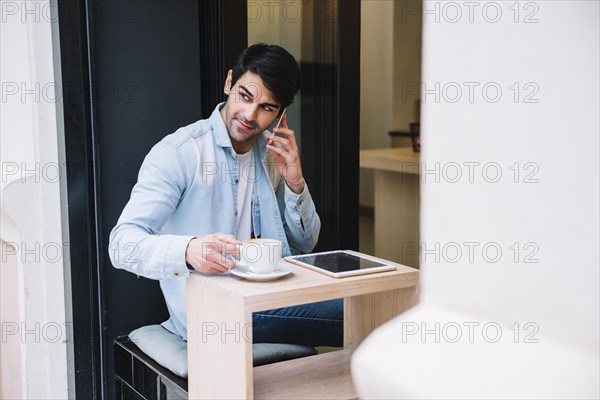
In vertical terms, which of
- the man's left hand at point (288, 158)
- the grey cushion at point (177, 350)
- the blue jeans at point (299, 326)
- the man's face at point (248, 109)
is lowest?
the grey cushion at point (177, 350)

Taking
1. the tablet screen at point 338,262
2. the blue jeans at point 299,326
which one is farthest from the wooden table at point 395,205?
the tablet screen at point 338,262

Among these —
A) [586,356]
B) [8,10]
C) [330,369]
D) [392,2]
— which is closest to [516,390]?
[586,356]

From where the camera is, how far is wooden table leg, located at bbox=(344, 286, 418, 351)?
1569 millimetres

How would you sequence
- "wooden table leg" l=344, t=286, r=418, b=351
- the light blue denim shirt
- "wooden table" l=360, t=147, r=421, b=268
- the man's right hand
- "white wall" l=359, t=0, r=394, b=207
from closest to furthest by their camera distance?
1. the man's right hand
2. "wooden table leg" l=344, t=286, r=418, b=351
3. the light blue denim shirt
4. "wooden table" l=360, t=147, r=421, b=268
5. "white wall" l=359, t=0, r=394, b=207

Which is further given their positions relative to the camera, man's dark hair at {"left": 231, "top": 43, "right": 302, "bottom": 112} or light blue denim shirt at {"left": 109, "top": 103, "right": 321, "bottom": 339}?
man's dark hair at {"left": 231, "top": 43, "right": 302, "bottom": 112}

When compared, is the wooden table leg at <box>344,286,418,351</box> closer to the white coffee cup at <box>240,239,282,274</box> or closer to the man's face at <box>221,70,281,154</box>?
the white coffee cup at <box>240,239,282,274</box>

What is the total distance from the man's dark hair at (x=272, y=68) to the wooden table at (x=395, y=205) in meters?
1.92

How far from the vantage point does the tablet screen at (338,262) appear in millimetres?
1524

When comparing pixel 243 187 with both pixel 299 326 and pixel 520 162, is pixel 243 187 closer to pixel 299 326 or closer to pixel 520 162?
pixel 299 326

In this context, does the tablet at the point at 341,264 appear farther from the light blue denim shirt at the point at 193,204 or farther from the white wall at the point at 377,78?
the white wall at the point at 377,78

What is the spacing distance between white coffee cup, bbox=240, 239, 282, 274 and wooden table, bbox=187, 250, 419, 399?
0.11 feet

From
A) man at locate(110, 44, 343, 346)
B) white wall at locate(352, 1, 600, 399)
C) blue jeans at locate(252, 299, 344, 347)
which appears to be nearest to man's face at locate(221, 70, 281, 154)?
man at locate(110, 44, 343, 346)

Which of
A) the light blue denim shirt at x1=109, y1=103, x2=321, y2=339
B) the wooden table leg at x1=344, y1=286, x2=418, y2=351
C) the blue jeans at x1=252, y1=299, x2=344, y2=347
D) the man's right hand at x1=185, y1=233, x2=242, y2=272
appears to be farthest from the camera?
the blue jeans at x1=252, y1=299, x2=344, y2=347

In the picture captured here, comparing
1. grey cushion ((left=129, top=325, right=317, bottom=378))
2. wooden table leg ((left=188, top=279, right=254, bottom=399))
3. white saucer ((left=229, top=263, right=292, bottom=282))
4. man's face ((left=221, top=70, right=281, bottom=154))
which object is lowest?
grey cushion ((left=129, top=325, right=317, bottom=378))
